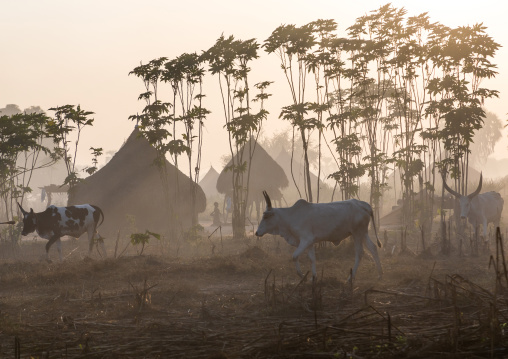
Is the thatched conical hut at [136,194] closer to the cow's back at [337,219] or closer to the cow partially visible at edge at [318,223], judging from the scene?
the cow partially visible at edge at [318,223]

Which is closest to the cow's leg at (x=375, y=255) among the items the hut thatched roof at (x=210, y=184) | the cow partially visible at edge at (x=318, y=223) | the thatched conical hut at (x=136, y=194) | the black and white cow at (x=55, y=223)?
the cow partially visible at edge at (x=318, y=223)

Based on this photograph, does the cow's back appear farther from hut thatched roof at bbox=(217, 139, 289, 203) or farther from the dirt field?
hut thatched roof at bbox=(217, 139, 289, 203)

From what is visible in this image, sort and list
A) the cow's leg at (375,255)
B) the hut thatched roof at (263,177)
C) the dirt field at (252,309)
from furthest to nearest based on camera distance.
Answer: the hut thatched roof at (263,177)
the cow's leg at (375,255)
the dirt field at (252,309)

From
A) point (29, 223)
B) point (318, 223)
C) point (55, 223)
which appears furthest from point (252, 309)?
point (29, 223)

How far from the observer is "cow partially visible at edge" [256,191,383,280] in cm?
1078

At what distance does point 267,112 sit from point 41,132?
278 inches

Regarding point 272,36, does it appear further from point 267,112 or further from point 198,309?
point 198,309

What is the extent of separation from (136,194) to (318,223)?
52.0 ft

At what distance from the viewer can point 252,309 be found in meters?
8.18

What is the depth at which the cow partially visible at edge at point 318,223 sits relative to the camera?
10781 millimetres

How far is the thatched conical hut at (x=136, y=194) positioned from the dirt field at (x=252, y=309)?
11.0m

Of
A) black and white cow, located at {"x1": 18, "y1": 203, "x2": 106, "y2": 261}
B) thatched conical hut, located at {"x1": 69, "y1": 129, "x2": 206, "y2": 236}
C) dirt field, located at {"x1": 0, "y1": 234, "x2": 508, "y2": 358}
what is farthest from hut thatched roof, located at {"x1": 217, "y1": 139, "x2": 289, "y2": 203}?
dirt field, located at {"x1": 0, "y1": 234, "x2": 508, "y2": 358}

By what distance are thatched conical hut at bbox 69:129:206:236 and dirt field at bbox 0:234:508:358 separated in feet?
36.1

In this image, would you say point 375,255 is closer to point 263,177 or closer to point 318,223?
point 318,223
